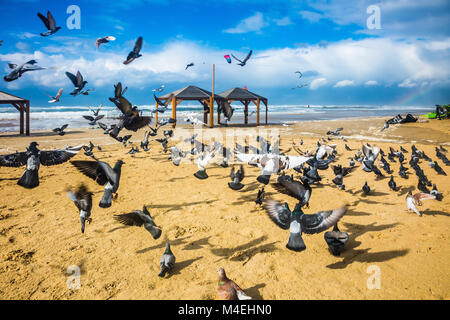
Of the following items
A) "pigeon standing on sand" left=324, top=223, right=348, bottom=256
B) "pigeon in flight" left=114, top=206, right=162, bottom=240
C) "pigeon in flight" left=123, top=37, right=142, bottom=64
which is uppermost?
"pigeon in flight" left=123, top=37, right=142, bottom=64

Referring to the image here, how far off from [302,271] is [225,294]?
1.27 m

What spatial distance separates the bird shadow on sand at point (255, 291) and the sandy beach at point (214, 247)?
2 centimetres

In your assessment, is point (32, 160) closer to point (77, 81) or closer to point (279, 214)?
point (77, 81)

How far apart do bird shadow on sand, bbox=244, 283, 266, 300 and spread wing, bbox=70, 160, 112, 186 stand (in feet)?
10.1

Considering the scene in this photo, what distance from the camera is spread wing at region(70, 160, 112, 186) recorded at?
4.24m

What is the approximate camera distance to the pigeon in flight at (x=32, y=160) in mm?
4985

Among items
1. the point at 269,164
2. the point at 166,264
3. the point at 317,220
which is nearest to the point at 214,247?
the point at 166,264

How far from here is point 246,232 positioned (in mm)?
4812

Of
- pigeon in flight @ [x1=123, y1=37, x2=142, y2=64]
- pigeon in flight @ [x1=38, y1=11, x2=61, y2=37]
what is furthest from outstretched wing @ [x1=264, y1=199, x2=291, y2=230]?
pigeon in flight @ [x1=38, y1=11, x2=61, y2=37]

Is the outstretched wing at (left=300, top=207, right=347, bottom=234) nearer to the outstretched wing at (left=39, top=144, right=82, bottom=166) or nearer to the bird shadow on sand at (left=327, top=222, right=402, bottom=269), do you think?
the bird shadow on sand at (left=327, top=222, right=402, bottom=269)

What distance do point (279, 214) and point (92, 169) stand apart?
330 centimetres

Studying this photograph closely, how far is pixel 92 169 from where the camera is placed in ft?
14.5

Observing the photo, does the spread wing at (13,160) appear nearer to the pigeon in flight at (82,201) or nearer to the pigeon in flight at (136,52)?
the pigeon in flight at (82,201)
